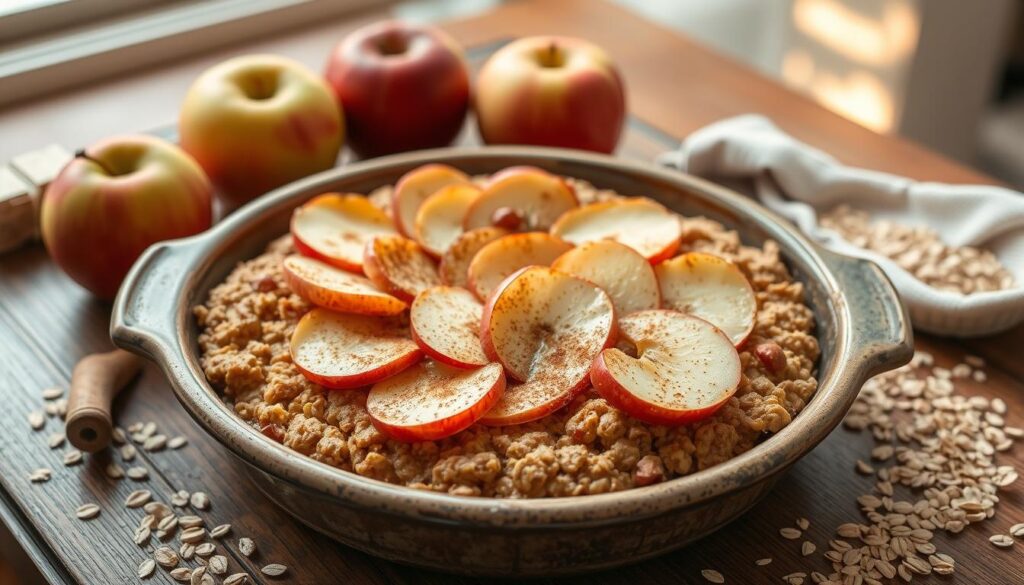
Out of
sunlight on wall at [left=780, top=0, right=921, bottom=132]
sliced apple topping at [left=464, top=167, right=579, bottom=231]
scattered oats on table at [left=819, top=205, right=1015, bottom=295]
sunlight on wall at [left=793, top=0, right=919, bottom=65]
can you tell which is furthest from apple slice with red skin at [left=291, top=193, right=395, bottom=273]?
sunlight on wall at [left=793, top=0, right=919, bottom=65]

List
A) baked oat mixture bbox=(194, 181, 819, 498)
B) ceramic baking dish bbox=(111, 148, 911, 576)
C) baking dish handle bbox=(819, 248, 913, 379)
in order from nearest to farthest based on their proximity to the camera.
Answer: ceramic baking dish bbox=(111, 148, 911, 576) → baked oat mixture bbox=(194, 181, 819, 498) → baking dish handle bbox=(819, 248, 913, 379)

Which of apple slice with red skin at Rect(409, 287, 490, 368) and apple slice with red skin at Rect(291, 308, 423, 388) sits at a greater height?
apple slice with red skin at Rect(409, 287, 490, 368)

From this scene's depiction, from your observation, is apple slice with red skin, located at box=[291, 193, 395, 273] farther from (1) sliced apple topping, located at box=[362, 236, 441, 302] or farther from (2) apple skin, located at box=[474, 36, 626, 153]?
(2) apple skin, located at box=[474, 36, 626, 153]

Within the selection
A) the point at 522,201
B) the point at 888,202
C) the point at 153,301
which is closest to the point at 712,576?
the point at 522,201

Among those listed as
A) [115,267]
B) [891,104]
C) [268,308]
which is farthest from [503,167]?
[891,104]

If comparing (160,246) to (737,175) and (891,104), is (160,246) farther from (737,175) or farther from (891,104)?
(891,104)

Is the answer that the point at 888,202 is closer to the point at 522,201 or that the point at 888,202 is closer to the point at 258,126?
the point at 522,201

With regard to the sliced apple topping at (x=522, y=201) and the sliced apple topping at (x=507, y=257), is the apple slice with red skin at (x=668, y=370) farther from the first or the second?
the sliced apple topping at (x=522, y=201)
